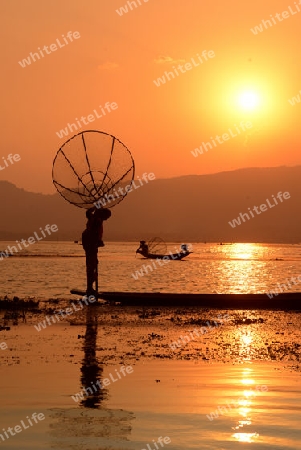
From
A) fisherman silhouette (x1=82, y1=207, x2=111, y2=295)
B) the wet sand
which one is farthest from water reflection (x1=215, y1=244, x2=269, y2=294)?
the wet sand

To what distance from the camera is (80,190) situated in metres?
28.4

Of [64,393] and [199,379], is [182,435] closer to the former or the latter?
[64,393]

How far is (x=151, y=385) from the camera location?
45.3 ft

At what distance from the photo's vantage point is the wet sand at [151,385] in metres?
10.3

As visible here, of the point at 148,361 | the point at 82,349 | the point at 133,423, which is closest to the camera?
the point at 133,423

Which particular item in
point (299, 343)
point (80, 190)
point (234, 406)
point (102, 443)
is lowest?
point (299, 343)

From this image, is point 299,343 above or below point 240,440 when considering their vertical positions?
below

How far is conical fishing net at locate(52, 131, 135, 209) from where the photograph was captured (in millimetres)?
28078

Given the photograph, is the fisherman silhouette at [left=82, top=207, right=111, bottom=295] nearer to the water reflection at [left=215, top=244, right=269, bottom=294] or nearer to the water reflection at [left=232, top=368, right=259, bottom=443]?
the water reflection at [left=232, top=368, right=259, bottom=443]

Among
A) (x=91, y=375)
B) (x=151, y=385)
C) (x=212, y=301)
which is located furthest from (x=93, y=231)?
(x=151, y=385)

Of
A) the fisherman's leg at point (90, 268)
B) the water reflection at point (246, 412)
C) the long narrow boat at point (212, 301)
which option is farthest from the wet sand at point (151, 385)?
the long narrow boat at point (212, 301)

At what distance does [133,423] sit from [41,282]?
133 ft

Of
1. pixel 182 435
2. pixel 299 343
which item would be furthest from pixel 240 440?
pixel 299 343

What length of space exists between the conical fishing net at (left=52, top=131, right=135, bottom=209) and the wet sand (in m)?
5.79
